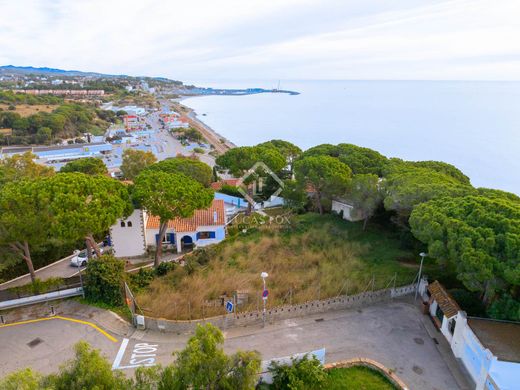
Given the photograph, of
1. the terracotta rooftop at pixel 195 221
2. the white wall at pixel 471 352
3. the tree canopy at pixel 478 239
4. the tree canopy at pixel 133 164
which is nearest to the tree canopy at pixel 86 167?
the tree canopy at pixel 133 164

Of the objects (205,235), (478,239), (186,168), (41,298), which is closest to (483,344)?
(478,239)

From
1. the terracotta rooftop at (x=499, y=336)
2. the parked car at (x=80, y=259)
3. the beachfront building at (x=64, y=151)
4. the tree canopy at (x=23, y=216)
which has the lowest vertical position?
the beachfront building at (x=64, y=151)

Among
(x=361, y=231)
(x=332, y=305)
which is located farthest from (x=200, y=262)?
(x=361, y=231)

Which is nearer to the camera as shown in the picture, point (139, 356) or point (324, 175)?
point (139, 356)

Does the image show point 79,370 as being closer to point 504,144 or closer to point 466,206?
point 466,206

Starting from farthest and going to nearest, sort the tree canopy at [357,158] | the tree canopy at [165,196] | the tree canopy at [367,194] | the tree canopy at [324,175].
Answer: the tree canopy at [357,158] < the tree canopy at [324,175] < the tree canopy at [367,194] < the tree canopy at [165,196]

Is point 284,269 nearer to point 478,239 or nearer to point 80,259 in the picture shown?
point 478,239

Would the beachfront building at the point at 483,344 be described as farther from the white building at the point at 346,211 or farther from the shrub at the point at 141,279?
the shrub at the point at 141,279

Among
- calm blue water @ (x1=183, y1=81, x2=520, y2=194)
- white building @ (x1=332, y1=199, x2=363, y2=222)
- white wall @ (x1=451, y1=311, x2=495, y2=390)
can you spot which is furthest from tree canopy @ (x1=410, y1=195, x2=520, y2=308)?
calm blue water @ (x1=183, y1=81, x2=520, y2=194)
